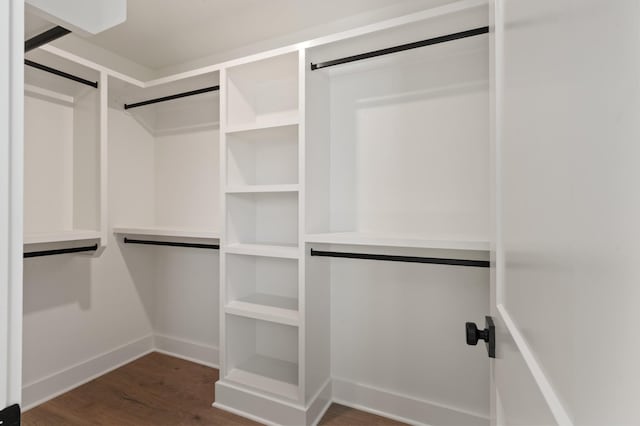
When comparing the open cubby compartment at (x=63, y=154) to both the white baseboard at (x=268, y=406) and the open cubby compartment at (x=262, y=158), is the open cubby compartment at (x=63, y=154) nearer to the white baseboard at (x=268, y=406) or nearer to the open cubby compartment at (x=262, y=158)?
the open cubby compartment at (x=262, y=158)

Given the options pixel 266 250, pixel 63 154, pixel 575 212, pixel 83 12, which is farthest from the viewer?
pixel 63 154

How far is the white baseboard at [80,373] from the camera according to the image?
1.85 metres

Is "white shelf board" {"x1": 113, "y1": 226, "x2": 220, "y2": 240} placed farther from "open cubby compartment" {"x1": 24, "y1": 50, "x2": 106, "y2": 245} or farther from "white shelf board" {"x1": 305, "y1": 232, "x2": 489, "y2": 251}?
"white shelf board" {"x1": 305, "y1": 232, "x2": 489, "y2": 251}

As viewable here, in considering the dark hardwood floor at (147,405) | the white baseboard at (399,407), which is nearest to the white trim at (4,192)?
the dark hardwood floor at (147,405)

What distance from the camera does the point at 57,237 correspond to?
1.71 m

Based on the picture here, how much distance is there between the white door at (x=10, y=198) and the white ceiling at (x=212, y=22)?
1561 mm

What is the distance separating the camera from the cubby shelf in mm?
1698

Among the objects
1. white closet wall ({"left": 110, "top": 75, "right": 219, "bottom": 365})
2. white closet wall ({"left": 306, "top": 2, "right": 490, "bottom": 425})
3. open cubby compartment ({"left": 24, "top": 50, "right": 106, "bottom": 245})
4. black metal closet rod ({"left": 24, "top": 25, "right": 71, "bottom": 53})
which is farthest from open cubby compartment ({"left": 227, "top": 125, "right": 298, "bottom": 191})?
black metal closet rod ({"left": 24, "top": 25, "right": 71, "bottom": 53})

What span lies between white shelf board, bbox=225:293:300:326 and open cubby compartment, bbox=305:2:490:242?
492mm

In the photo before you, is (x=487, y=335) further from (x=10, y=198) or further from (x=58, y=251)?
(x=58, y=251)

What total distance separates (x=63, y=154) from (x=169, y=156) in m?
0.67

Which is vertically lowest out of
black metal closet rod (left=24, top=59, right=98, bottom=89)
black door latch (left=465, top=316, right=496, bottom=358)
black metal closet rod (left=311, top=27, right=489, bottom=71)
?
black door latch (left=465, top=316, right=496, bottom=358)

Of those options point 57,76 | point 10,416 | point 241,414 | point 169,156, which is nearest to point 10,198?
point 10,416

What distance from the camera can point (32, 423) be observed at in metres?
1.69
